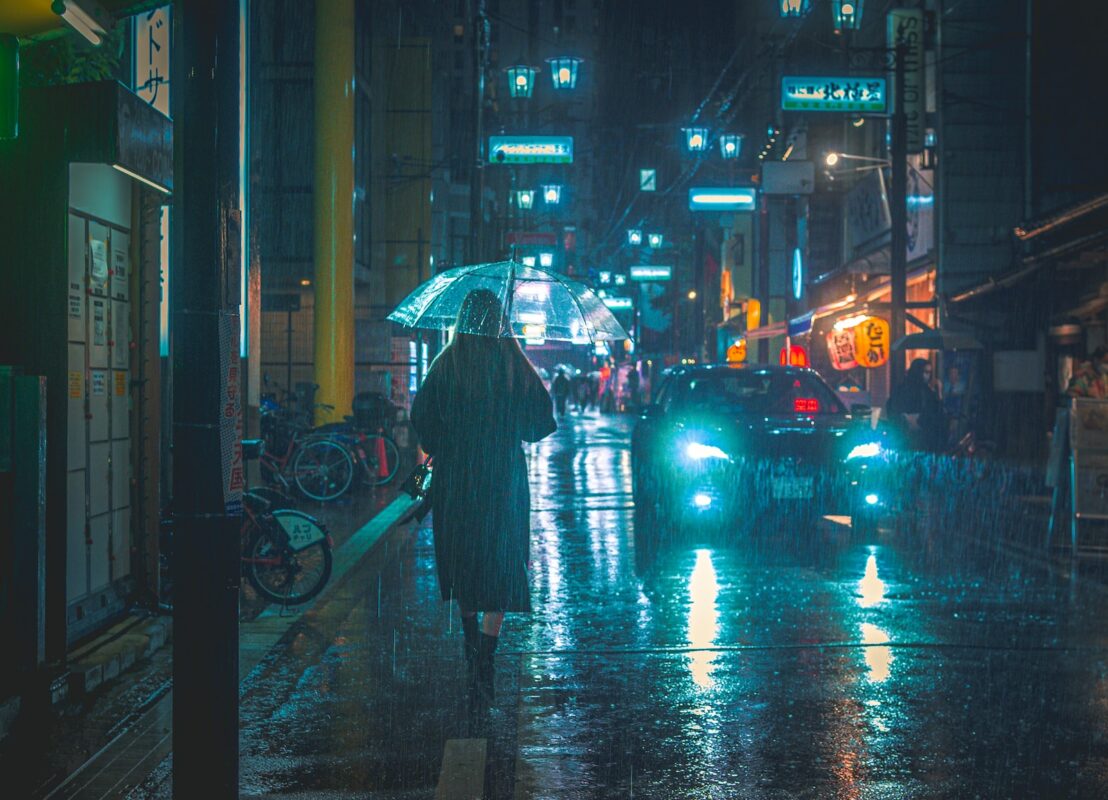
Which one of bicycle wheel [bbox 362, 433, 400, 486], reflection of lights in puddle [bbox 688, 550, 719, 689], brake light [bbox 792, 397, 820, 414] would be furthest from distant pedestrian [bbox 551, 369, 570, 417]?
reflection of lights in puddle [bbox 688, 550, 719, 689]

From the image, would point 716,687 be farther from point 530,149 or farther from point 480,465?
point 530,149

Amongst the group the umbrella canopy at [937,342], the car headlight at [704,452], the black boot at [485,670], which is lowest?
the black boot at [485,670]

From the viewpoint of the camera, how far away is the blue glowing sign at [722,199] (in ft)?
129

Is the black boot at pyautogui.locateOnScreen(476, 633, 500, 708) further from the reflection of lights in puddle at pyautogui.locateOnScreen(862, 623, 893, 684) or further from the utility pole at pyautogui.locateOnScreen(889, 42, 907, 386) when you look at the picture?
the utility pole at pyautogui.locateOnScreen(889, 42, 907, 386)

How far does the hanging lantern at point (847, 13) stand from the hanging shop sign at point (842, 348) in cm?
673

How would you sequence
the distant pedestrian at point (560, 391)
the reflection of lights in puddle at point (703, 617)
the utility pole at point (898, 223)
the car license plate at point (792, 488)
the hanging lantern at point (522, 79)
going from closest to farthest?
the reflection of lights in puddle at point (703, 617)
the car license plate at point (792, 488)
the utility pole at point (898, 223)
the hanging lantern at point (522, 79)
the distant pedestrian at point (560, 391)

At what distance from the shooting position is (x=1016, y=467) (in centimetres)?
2223

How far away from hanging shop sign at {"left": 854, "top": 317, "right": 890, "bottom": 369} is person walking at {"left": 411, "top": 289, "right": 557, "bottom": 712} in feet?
71.5

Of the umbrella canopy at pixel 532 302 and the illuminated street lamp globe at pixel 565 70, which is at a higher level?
the illuminated street lamp globe at pixel 565 70

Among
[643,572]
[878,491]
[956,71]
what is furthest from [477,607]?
[956,71]

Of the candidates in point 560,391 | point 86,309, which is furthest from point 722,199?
point 86,309

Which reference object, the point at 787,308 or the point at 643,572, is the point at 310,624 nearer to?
the point at 643,572

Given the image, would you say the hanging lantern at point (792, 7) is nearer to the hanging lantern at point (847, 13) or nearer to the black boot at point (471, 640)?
the hanging lantern at point (847, 13)

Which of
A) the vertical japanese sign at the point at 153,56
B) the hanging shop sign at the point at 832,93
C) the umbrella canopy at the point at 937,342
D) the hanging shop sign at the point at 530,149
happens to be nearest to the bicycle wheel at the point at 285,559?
the vertical japanese sign at the point at 153,56
